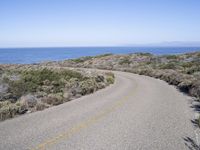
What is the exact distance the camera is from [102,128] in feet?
31.7

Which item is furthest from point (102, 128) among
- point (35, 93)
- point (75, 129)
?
point (35, 93)

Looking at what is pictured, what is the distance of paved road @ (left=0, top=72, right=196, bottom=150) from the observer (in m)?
7.84

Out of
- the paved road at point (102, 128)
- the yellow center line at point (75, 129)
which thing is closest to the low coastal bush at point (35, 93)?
the paved road at point (102, 128)

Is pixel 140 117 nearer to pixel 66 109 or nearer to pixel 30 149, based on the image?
pixel 66 109

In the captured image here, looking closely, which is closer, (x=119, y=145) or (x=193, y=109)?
(x=119, y=145)

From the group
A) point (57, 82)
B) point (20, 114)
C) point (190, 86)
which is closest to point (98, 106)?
point (20, 114)

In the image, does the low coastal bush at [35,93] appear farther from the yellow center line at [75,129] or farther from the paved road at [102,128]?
the yellow center line at [75,129]

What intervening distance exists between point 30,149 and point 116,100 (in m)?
9.24

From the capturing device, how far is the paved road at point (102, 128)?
784cm

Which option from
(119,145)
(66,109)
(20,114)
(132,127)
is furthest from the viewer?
(66,109)

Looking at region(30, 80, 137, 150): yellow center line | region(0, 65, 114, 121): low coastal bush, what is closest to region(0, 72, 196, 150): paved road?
region(30, 80, 137, 150): yellow center line

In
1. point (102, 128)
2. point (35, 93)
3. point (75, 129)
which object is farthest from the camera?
point (35, 93)

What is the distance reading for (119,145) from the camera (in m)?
7.86

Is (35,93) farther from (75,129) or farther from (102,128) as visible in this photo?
(102,128)
